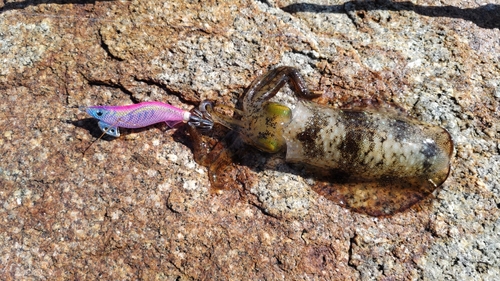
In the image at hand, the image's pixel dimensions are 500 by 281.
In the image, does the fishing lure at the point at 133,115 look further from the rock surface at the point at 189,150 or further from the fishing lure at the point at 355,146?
the fishing lure at the point at 355,146

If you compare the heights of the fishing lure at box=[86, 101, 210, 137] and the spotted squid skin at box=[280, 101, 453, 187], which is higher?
the spotted squid skin at box=[280, 101, 453, 187]

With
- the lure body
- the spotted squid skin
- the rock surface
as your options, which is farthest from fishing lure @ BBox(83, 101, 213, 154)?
the spotted squid skin

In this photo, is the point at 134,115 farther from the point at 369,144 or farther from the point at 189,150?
the point at 369,144

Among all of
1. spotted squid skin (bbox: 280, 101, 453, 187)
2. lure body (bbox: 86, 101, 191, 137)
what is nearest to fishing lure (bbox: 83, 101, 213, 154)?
lure body (bbox: 86, 101, 191, 137)

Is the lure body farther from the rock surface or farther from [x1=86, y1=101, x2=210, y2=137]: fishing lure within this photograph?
the rock surface

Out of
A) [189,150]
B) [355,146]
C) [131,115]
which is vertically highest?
[355,146]

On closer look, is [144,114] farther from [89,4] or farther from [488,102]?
[488,102]

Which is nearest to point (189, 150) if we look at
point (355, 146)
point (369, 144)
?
point (355, 146)

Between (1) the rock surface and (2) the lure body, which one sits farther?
(2) the lure body
